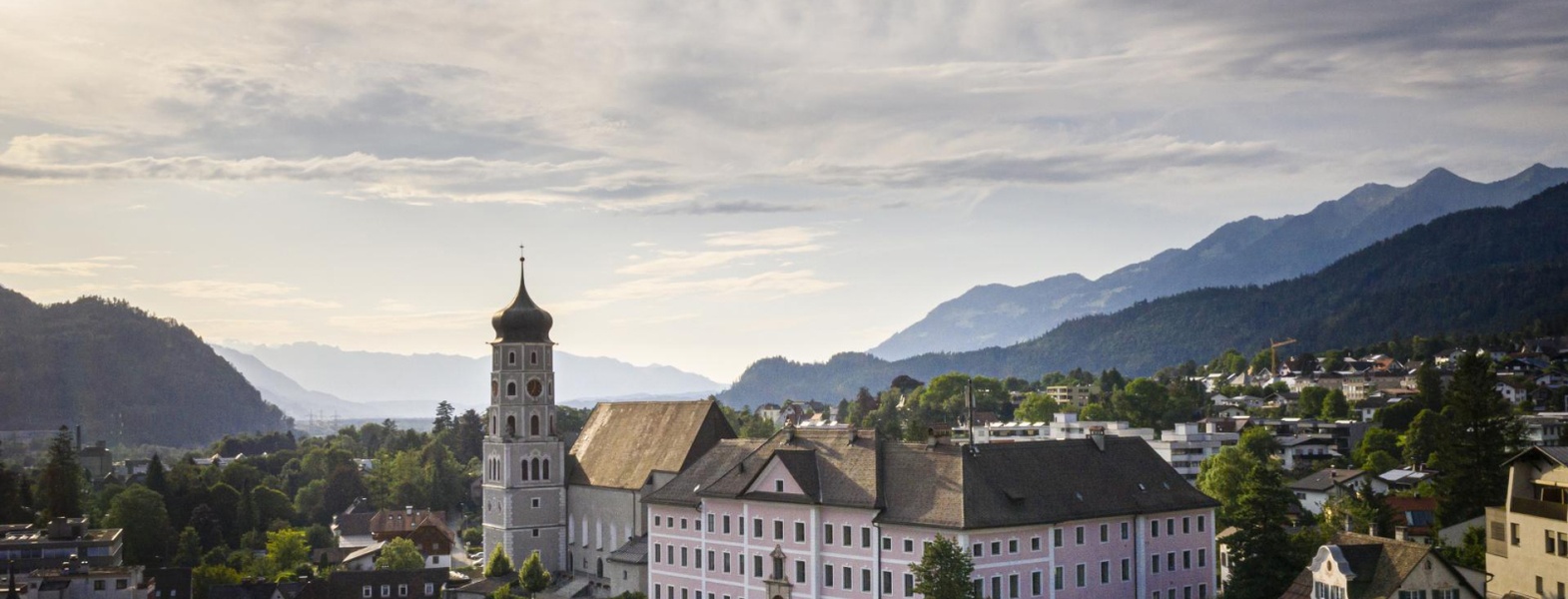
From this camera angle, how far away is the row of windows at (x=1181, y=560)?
65.3 meters

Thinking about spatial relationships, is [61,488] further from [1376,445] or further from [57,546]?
[1376,445]

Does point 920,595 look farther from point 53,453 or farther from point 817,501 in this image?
point 53,453

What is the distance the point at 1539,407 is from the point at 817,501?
103 m

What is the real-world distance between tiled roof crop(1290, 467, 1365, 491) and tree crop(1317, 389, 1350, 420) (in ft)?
177

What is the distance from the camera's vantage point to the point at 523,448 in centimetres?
8981

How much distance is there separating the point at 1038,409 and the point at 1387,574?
398 ft

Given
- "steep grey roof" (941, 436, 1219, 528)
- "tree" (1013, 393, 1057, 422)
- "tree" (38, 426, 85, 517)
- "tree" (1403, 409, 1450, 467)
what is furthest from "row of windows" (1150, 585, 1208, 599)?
"tree" (1013, 393, 1057, 422)

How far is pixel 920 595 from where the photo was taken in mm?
60625

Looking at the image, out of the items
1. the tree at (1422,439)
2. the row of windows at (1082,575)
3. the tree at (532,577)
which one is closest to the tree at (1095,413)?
the tree at (1422,439)

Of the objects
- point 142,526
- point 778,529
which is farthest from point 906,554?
point 142,526

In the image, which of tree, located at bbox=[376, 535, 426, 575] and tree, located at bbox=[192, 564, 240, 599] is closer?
tree, located at bbox=[192, 564, 240, 599]

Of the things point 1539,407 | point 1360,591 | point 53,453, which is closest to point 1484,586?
point 1360,591

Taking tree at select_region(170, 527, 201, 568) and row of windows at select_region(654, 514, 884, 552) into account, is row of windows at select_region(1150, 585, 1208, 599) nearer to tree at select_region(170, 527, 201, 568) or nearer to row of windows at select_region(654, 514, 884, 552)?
row of windows at select_region(654, 514, 884, 552)

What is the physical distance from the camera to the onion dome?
299ft
